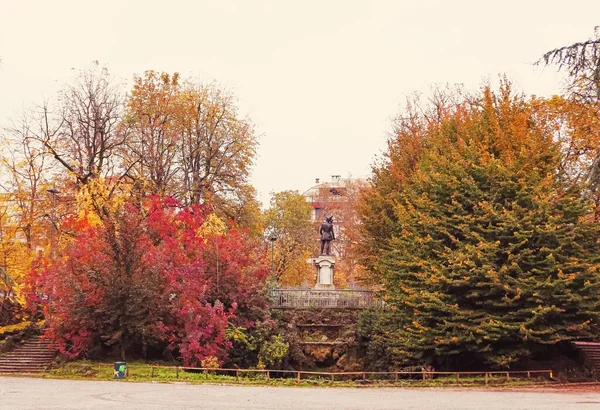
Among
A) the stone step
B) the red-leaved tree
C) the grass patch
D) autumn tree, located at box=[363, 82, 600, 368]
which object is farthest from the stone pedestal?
the stone step

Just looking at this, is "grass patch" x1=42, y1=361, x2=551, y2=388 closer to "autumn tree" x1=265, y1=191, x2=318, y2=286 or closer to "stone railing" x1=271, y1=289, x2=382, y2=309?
"stone railing" x1=271, y1=289, x2=382, y2=309

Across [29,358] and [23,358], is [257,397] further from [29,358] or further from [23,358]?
[23,358]

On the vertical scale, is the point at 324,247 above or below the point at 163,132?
below

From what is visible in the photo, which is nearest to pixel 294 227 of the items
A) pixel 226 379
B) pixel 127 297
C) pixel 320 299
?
pixel 320 299

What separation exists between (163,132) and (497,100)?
68.1 ft

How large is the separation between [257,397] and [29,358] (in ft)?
51.9

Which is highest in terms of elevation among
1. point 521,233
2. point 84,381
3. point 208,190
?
point 208,190

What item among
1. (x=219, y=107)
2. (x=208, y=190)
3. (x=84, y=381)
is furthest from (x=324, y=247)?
(x=84, y=381)

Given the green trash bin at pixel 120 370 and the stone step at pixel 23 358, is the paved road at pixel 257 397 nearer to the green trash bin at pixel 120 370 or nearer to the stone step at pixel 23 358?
the green trash bin at pixel 120 370

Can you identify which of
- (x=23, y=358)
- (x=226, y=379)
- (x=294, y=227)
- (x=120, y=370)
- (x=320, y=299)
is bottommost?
(x=226, y=379)

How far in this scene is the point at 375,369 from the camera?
3200 cm

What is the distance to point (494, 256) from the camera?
2686cm

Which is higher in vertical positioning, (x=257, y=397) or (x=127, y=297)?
(x=127, y=297)

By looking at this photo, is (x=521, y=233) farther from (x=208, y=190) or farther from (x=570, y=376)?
(x=208, y=190)
